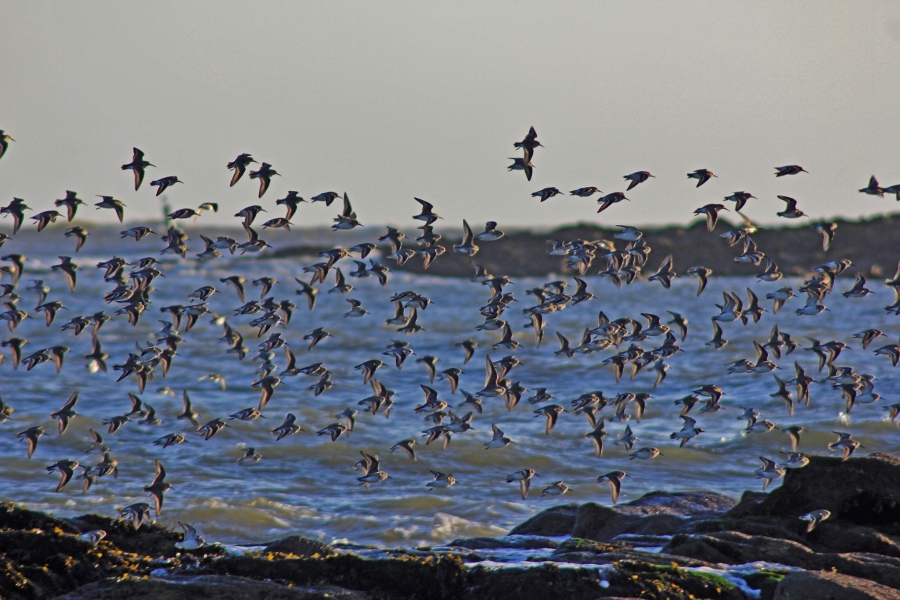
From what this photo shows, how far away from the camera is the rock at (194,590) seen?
8734 millimetres

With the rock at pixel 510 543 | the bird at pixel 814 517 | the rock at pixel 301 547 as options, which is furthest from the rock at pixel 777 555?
the rock at pixel 301 547

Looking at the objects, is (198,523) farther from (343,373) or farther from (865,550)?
(343,373)

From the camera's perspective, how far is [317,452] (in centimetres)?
2289

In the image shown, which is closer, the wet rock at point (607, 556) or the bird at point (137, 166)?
the wet rock at point (607, 556)

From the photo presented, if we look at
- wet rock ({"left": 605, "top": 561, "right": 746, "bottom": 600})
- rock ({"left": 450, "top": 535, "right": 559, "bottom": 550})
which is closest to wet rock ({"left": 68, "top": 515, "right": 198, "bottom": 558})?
rock ({"left": 450, "top": 535, "right": 559, "bottom": 550})

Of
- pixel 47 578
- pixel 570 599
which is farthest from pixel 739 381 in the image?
pixel 47 578

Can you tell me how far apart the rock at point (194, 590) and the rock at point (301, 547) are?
1104mm

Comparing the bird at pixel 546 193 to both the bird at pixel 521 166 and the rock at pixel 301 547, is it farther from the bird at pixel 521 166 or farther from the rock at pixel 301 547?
the rock at pixel 301 547

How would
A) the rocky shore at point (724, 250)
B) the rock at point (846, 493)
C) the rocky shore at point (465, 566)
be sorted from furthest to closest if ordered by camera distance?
the rocky shore at point (724, 250)
the rock at point (846, 493)
the rocky shore at point (465, 566)

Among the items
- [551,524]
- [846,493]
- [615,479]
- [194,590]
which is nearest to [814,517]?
[846,493]

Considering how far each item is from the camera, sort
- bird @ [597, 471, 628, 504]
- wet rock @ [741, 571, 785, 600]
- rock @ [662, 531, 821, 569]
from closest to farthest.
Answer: wet rock @ [741, 571, 785, 600], rock @ [662, 531, 821, 569], bird @ [597, 471, 628, 504]

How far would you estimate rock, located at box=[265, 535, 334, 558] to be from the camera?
10344mm

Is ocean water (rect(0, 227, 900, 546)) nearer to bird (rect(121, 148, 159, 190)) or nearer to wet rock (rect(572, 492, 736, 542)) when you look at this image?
wet rock (rect(572, 492, 736, 542))

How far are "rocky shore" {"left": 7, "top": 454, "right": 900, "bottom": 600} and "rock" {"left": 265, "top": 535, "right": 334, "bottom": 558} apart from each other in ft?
0.06
